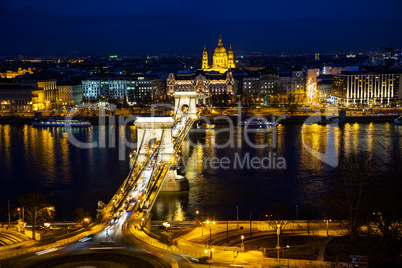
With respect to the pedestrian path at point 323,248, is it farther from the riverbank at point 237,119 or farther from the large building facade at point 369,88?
the large building facade at point 369,88

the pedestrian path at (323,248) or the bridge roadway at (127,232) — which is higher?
the bridge roadway at (127,232)

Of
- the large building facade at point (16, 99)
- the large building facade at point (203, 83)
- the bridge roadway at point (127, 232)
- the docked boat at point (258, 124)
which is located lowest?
the bridge roadway at point (127, 232)

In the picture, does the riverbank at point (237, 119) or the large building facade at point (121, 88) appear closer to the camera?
the riverbank at point (237, 119)

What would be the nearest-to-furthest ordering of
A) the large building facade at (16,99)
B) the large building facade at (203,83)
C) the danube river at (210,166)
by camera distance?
the danube river at (210,166)
the large building facade at (16,99)
the large building facade at (203,83)

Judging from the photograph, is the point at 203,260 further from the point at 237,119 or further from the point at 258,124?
the point at 237,119

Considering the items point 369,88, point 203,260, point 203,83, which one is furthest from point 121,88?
point 203,260

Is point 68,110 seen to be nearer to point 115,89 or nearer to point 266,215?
point 115,89

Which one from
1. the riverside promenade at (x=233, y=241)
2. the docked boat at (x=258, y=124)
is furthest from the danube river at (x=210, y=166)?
the riverside promenade at (x=233, y=241)

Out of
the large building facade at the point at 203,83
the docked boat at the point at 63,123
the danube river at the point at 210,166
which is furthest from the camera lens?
the large building facade at the point at 203,83
